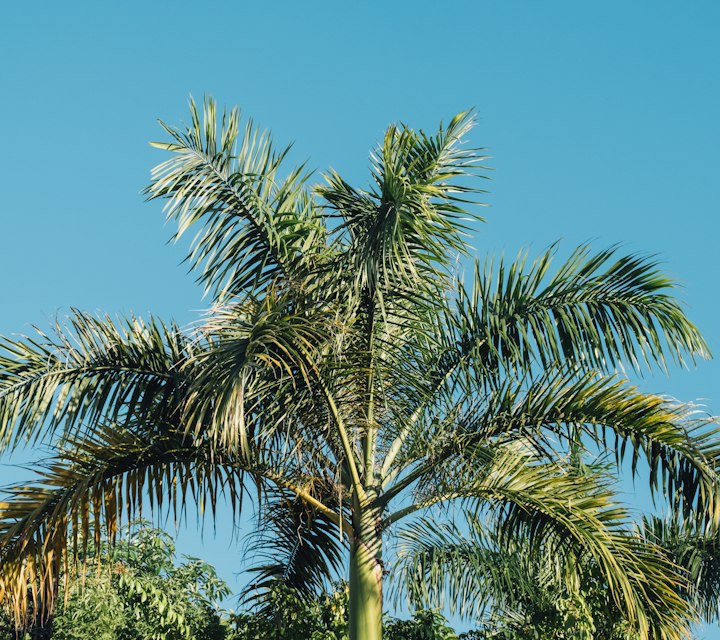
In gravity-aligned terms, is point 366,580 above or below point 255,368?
below

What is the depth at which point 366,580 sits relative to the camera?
7.95 m

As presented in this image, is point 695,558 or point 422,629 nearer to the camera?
point 422,629

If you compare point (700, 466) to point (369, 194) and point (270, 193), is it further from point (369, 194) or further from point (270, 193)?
point (270, 193)

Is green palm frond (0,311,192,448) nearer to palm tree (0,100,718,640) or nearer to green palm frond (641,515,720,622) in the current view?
palm tree (0,100,718,640)

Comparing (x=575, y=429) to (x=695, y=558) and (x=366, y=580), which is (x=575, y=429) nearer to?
(x=366, y=580)

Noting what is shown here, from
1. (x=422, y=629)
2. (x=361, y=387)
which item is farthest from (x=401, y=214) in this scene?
(x=422, y=629)

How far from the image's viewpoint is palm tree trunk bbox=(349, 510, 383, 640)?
785cm

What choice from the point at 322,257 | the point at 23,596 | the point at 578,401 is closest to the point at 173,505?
the point at 23,596

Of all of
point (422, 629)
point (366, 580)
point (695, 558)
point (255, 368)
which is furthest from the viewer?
point (695, 558)

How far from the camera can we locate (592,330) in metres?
8.55

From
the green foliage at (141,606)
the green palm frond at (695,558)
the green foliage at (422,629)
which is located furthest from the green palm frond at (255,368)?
the green palm frond at (695,558)

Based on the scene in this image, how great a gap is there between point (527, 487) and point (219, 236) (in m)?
3.38

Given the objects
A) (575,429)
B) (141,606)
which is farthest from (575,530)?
(141,606)

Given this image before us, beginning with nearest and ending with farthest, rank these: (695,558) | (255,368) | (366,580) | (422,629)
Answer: (255,368), (366,580), (422,629), (695,558)
